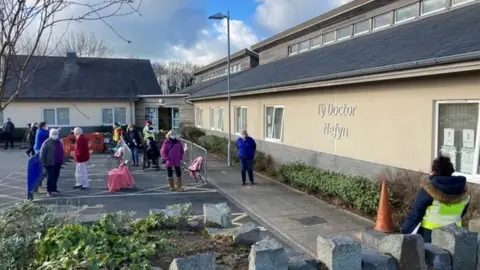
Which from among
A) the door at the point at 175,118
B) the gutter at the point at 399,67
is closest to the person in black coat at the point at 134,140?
the gutter at the point at 399,67

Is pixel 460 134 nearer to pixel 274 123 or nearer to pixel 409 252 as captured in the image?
pixel 409 252

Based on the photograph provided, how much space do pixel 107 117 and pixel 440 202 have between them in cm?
2969

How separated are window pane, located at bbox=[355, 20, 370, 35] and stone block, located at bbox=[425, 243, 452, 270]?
1335 cm

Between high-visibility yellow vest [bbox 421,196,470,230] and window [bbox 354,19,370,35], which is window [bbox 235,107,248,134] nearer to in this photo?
window [bbox 354,19,370,35]

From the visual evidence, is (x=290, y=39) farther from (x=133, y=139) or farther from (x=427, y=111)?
(x=427, y=111)

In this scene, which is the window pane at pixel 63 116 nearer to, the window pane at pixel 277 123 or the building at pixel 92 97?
the building at pixel 92 97

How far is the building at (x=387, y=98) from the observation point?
6.78m

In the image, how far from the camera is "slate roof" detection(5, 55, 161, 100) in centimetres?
2989

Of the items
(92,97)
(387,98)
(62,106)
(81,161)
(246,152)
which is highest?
(92,97)

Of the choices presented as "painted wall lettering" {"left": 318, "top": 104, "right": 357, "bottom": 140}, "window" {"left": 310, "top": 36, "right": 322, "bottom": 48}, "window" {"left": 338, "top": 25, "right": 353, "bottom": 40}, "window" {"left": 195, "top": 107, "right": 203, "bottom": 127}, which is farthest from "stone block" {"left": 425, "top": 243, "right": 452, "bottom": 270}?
"window" {"left": 195, "top": 107, "right": 203, "bottom": 127}

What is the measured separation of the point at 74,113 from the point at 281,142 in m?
21.2

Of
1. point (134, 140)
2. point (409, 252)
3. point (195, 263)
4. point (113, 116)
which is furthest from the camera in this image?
point (113, 116)

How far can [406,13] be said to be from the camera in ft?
42.1

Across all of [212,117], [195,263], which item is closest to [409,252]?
[195,263]
